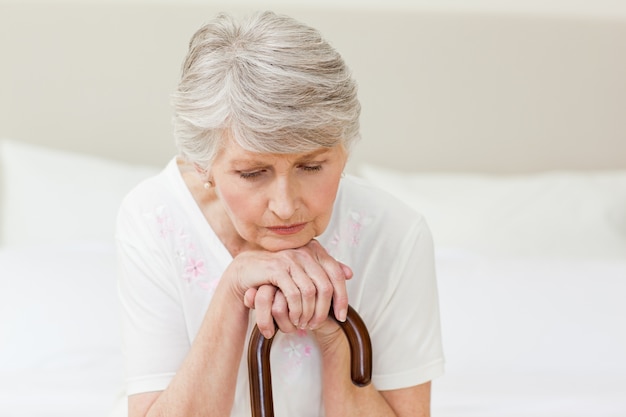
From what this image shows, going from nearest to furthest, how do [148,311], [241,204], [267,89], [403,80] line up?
[267,89], [241,204], [148,311], [403,80]

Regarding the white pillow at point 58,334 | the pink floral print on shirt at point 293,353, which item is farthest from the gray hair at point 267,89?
the white pillow at point 58,334

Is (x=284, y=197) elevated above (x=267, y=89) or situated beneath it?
situated beneath

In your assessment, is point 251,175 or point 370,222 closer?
point 251,175

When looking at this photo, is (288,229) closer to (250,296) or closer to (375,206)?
(250,296)

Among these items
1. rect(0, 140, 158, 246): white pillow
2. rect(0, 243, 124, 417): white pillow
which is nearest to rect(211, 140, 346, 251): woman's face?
rect(0, 243, 124, 417): white pillow

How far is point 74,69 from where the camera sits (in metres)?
2.63

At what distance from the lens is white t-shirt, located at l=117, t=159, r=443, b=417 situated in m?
1.42

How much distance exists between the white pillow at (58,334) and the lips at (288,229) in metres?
0.73

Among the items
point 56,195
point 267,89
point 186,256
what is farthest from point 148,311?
point 56,195

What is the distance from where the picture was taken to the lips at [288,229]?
4.13 feet

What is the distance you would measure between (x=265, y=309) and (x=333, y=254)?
260 mm

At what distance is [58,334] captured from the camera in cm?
202

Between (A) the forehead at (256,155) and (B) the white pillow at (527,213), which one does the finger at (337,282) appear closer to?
(A) the forehead at (256,155)

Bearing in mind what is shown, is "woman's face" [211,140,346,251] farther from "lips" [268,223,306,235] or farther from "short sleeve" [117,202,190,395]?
"short sleeve" [117,202,190,395]
